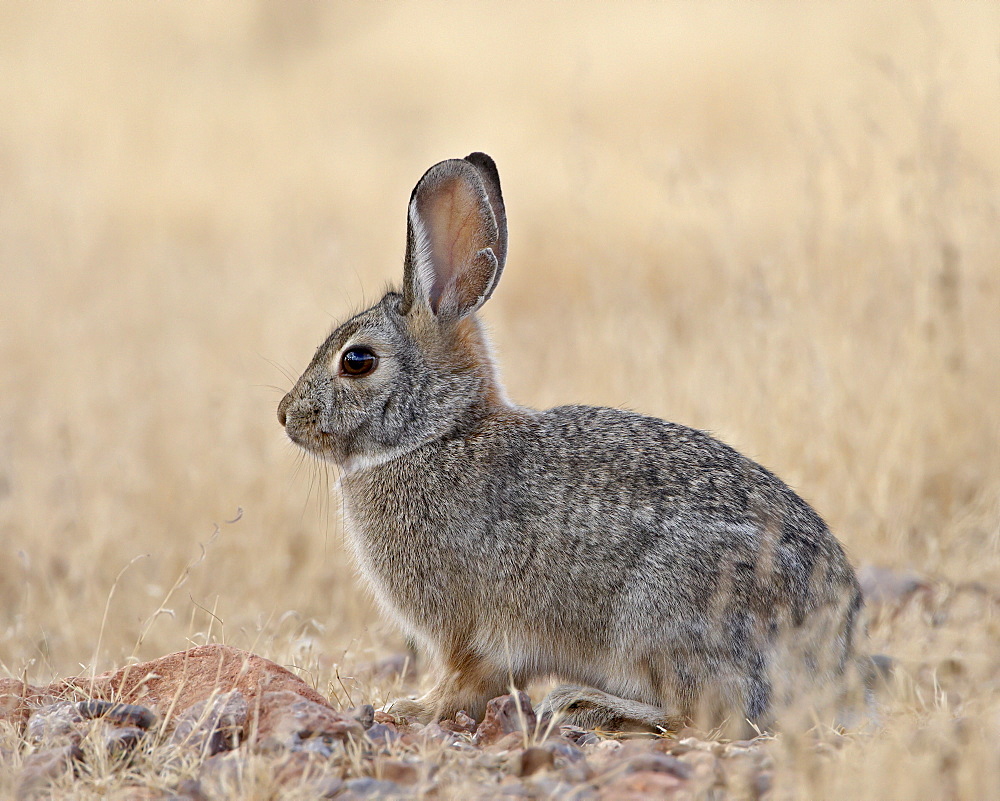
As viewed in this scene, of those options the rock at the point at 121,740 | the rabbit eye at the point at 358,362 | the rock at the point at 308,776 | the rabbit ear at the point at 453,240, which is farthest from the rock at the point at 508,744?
the rabbit ear at the point at 453,240

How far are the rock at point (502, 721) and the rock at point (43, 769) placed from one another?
43.0 inches

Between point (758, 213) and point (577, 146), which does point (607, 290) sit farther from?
point (758, 213)

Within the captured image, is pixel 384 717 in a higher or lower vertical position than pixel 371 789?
lower

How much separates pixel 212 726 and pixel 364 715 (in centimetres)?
45

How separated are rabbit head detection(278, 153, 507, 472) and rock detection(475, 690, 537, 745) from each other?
3.51 ft

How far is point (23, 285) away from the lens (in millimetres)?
10586

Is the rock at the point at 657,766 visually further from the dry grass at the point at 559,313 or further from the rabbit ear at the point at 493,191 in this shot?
the rabbit ear at the point at 493,191

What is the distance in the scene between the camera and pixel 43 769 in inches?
119

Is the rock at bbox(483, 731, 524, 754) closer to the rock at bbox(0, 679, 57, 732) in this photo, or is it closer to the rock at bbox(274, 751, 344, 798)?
the rock at bbox(274, 751, 344, 798)

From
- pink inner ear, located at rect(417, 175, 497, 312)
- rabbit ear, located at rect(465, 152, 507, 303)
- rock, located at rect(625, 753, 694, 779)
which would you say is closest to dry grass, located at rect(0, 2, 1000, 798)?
rock, located at rect(625, 753, 694, 779)

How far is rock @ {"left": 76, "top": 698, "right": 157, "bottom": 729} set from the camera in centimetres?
337

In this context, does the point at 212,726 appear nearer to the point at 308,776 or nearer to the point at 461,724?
the point at 308,776

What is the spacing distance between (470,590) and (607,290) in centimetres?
522

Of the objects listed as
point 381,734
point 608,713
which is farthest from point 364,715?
point 608,713
